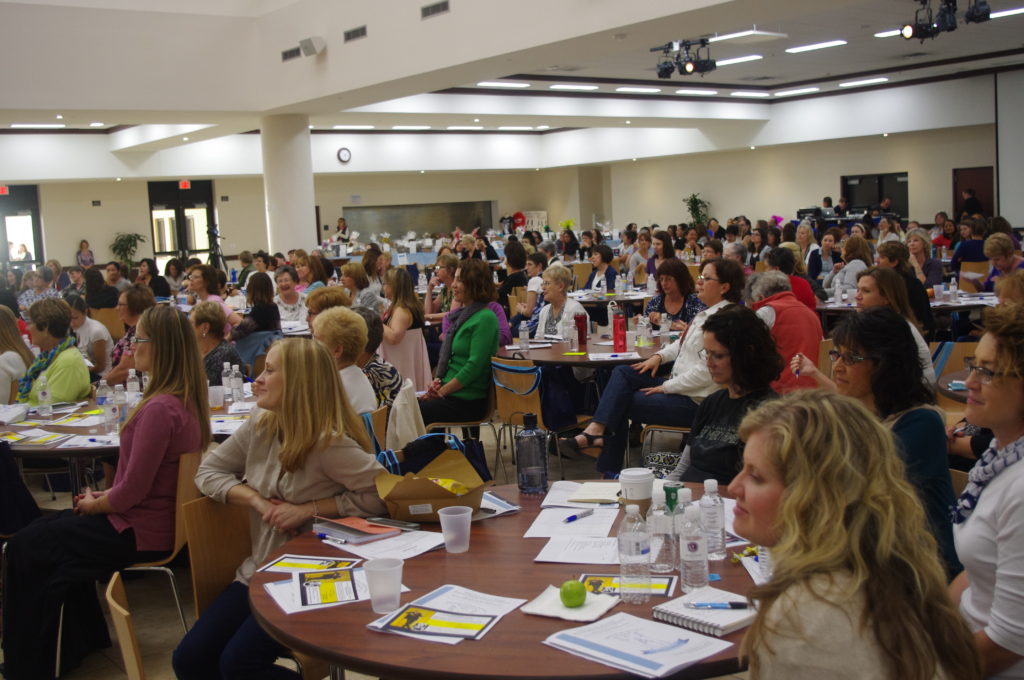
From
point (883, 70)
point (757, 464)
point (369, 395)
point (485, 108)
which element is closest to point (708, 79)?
point (883, 70)

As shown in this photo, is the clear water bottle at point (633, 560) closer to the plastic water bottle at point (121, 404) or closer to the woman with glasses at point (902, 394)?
the woman with glasses at point (902, 394)

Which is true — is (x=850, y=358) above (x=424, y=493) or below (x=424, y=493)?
above

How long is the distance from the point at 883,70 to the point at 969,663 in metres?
17.5

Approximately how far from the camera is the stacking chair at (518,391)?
18.1 feet

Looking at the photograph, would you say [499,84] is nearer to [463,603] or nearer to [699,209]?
[699,209]

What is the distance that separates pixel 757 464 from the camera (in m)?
1.73

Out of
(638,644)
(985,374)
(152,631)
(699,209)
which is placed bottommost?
(152,631)

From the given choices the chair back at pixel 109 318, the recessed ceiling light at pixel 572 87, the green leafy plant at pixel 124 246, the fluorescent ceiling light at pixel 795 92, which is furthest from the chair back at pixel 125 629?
the green leafy plant at pixel 124 246

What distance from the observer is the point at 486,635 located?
6.78ft

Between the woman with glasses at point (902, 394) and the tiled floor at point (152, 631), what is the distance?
3.67ft

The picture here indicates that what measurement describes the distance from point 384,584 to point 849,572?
3.64 ft

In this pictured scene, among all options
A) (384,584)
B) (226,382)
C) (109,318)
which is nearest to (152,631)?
(226,382)

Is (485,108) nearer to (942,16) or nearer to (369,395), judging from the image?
(942,16)

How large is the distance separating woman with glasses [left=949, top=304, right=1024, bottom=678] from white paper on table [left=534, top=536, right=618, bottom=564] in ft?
2.76
